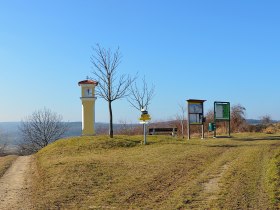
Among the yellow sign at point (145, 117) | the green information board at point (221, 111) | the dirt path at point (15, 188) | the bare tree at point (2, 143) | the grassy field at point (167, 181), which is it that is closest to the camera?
the grassy field at point (167, 181)

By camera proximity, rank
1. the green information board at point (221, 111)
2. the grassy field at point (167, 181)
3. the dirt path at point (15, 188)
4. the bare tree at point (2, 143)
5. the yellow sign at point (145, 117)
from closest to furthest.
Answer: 1. the grassy field at point (167, 181)
2. the dirt path at point (15, 188)
3. the yellow sign at point (145, 117)
4. the green information board at point (221, 111)
5. the bare tree at point (2, 143)

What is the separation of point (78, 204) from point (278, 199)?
4.31 m

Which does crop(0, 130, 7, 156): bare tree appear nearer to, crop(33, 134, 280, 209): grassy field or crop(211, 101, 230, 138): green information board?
crop(211, 101, 230, 138): green information board

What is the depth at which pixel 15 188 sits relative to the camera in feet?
37.8

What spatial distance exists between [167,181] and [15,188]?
173 inches

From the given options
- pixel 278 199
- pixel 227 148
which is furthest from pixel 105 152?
pixel 278 199

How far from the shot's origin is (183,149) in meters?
18.4

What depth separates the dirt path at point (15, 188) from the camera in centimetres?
922

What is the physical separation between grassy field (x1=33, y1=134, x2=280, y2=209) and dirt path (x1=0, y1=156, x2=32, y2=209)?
0.34m

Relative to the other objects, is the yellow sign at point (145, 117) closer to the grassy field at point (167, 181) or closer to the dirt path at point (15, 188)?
the grassy field at point (167, 181)

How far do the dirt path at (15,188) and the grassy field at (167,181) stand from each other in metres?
0.34

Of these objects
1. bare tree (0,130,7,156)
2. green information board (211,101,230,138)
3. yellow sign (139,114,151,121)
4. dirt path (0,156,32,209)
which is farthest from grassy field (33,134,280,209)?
bare tree (0,130,7,156)

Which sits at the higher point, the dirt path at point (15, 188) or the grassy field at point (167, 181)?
the grassy field at point (167, 181)

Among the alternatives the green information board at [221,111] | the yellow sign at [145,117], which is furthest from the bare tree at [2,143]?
the yellow sign at [145,117]
